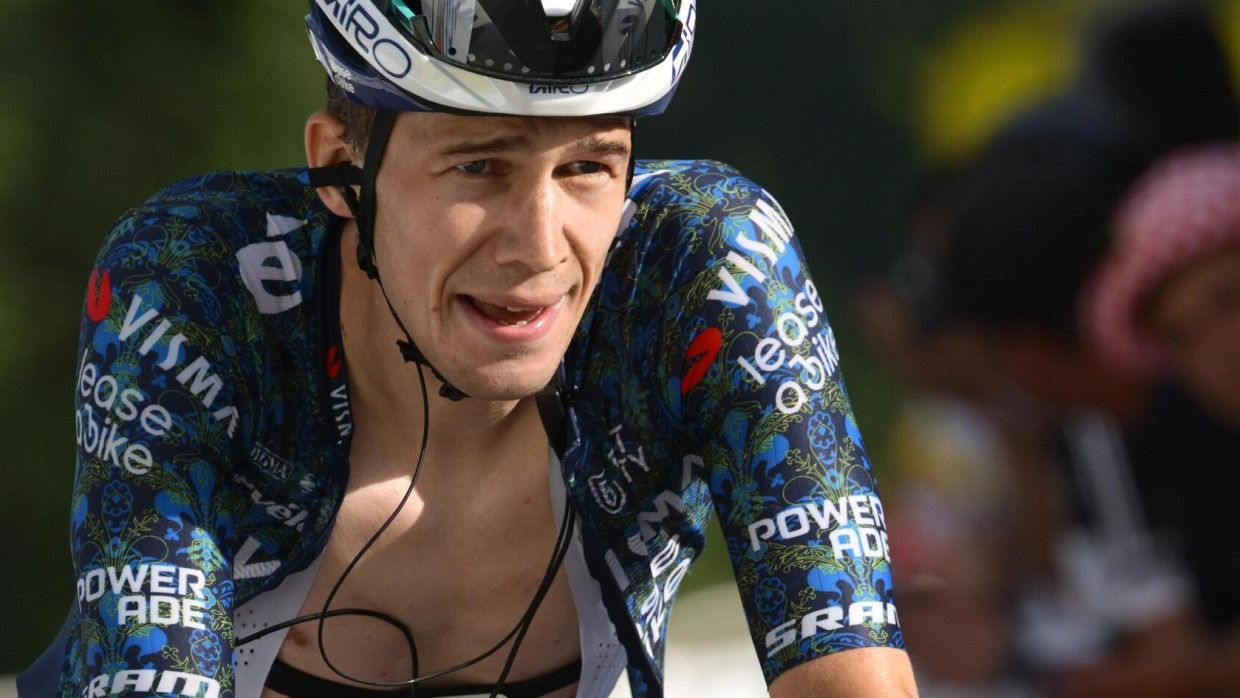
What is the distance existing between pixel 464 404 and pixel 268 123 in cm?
256

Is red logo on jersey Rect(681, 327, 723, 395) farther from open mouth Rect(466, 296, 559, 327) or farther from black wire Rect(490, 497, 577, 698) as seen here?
black wire Rect(490, 497, 577, 698)

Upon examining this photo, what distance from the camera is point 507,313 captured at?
7.54ft

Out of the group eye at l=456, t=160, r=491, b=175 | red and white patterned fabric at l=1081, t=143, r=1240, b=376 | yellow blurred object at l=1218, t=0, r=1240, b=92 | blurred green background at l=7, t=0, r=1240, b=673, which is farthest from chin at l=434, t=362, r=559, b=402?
yellow blurred object at l=1218, t=0, r=1240, b=92

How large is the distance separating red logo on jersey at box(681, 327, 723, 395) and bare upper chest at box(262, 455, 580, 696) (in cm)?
45

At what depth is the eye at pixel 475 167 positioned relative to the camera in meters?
2.21

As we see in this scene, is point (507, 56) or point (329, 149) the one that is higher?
point (329, 149)

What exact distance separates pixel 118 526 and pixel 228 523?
191mm

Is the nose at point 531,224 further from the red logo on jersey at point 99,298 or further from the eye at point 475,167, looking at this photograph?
the red logo on jersey at point 99,298

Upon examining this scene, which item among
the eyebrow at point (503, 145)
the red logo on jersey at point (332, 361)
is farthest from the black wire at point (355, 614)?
the eyebrow at point (503, 145)

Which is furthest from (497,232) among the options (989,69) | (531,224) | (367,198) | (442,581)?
(989,69)

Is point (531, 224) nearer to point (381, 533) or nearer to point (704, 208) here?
point (704, 208)

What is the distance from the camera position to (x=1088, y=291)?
451 cm

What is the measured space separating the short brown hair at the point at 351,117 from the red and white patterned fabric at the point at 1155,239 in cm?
270

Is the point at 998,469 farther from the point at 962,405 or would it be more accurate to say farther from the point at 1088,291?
the point at 1088,291
